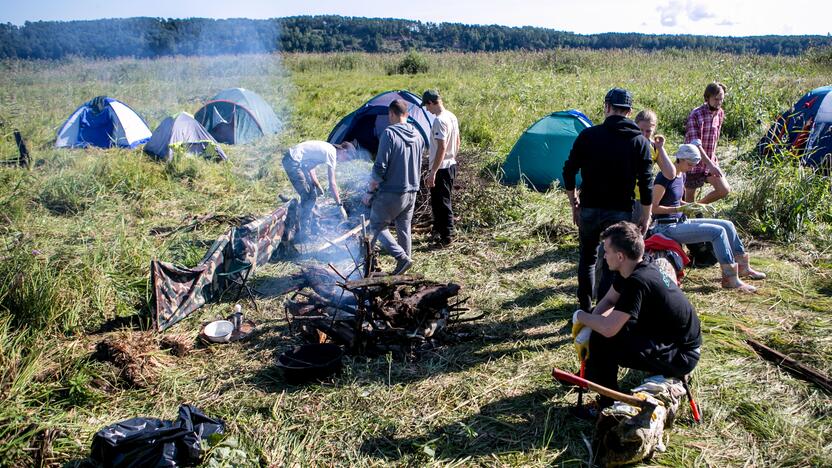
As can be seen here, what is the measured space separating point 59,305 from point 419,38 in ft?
155

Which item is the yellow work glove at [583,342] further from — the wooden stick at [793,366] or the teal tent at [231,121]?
the teal tent at [231,121]

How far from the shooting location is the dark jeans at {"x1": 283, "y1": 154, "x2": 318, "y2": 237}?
634 cm

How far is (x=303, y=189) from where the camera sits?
642 centimetres

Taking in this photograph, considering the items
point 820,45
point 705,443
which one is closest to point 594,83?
point 820,45

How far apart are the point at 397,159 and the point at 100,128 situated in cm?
929

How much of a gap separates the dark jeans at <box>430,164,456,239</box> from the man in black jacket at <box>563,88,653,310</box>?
2265mm

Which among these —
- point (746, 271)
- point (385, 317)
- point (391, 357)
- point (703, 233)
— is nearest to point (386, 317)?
point (385, 317)

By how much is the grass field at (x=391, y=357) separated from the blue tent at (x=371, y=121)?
3.53ft

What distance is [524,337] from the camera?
448 cm

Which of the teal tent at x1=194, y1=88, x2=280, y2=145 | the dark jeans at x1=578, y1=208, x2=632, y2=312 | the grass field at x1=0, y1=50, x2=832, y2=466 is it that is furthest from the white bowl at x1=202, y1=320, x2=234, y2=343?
the teal tent at x1=194, y1=88, x2=280, y2=145

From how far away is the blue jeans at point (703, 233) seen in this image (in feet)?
15.6

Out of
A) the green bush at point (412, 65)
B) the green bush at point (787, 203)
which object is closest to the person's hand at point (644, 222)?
the green bush at point (787, 203)

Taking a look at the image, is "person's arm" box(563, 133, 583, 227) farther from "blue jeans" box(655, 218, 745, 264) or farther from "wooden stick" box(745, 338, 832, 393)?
"wooden stick" box(745, 338, 832, 393)

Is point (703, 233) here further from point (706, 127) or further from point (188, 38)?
point (188, 38)
